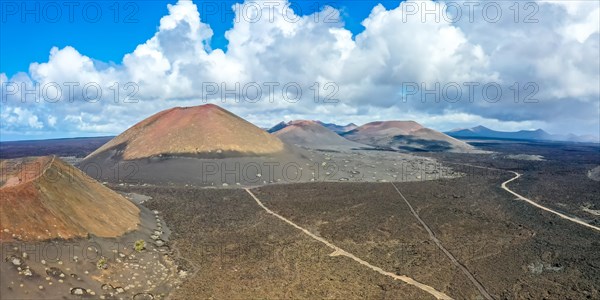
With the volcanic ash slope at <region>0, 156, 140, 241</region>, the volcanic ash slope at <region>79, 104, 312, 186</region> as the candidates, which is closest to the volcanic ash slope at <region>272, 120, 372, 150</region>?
the volcanic ash slope at <region>79, 104, 312, 186</region>

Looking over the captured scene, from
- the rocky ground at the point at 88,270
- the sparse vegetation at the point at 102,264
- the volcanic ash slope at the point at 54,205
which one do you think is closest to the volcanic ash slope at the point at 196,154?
the volcanic ash slope at the point at 54,205

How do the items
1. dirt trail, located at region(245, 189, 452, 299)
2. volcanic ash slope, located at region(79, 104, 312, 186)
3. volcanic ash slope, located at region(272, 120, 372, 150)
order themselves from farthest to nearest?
volcanic ash slope, located at region(272, 120, 372, 150)
volcanic ash slope, located at region(79, 104, 312, 186)
dirt trail, located at region(245, 189, 452, 299)

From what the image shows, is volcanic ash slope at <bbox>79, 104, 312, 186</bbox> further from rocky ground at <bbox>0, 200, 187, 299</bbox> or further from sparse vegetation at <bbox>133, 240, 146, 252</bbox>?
rocky ground at <bbox>0, 200, 187, 299</bbox>

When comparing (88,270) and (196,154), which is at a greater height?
(196,154)

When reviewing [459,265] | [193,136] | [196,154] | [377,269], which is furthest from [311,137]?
[377,269]

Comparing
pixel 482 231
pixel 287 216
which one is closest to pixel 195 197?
pixel 287 216

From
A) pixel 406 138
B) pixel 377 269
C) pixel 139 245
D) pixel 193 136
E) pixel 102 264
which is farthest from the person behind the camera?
pixel 406 138

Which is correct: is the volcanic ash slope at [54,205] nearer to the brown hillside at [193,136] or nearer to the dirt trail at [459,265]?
the dirt trail at [459,265]

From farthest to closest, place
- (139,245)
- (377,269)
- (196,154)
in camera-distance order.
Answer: (196,154), (139,245), (377,269)

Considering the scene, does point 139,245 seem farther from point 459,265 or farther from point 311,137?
point 311,137

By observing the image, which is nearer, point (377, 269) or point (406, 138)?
point (377, 269)

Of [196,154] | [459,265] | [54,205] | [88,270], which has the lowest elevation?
[459,265]
